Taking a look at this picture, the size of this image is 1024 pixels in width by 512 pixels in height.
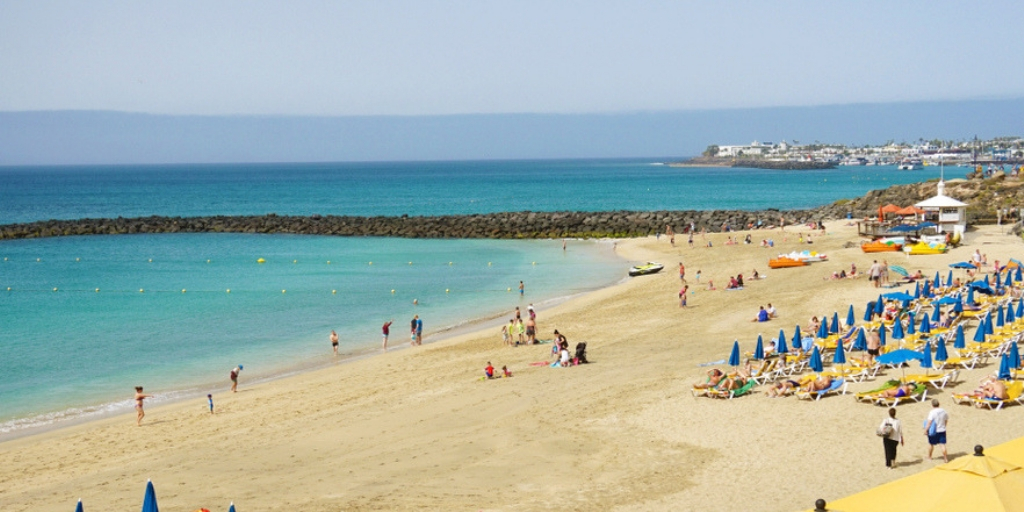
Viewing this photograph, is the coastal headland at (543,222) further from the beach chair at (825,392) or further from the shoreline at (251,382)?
the beach chair at (825,392)

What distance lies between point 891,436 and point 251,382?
15.1 metres

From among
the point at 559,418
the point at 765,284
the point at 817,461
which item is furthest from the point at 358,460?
the point at 765,284

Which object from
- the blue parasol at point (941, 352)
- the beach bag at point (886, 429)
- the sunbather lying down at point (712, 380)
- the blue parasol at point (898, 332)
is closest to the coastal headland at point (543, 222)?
the blue parasol at point (898, 332)

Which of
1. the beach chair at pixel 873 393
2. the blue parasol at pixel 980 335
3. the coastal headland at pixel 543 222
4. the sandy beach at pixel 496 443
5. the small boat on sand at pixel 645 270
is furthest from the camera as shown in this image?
the coastal headland at pixel 543 222

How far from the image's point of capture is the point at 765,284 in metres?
31.0

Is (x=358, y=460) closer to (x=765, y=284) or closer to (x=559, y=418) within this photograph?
(x=559, y=418)

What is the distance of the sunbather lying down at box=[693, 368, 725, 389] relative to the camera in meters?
16.5

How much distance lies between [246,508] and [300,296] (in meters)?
24.9

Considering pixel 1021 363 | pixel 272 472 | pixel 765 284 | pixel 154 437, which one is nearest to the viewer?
pixel 272 472

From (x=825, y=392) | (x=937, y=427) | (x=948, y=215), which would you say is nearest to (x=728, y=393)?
(x=825, y=392)

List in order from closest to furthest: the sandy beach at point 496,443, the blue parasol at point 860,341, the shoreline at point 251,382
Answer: the sandy beach at point 496,443 < the blue parasol at point 860,341 < the shoreline at point 251,382

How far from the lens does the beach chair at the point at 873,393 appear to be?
15.0 metres

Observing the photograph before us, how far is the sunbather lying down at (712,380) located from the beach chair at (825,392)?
1.50 meters

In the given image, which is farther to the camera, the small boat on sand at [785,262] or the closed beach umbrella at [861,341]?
the small boat on sand at [785,262]
